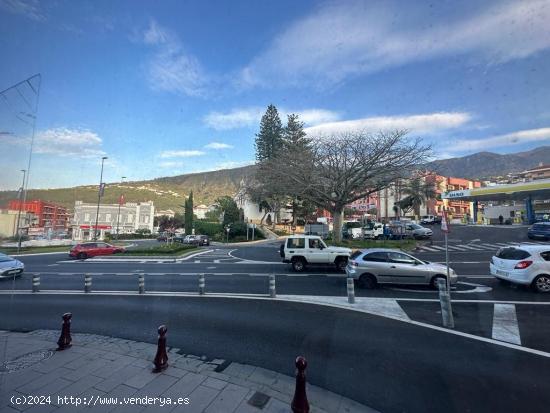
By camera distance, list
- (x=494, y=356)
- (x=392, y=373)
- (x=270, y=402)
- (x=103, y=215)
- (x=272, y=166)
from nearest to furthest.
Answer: (x=270, y=402), (x=392, y=373), (x=494, y=356), (x=272, y=166), (x=103, y=215)

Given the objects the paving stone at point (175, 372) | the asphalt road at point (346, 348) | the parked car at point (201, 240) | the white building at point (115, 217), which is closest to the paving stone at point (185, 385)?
the paving stone at point (175, 372)

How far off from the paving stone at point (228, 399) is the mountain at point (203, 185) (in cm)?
348

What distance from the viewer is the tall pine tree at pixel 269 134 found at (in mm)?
59219

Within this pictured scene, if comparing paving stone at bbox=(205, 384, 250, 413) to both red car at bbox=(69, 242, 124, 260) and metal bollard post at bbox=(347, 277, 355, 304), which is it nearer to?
metal bollard post at bbox=(347, 277, 355, 304)

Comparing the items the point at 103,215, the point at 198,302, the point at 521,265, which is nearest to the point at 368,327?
the point at 198,302

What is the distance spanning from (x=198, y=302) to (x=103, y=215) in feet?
307

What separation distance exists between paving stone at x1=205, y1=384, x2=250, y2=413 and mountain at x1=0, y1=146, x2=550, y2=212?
348 cm

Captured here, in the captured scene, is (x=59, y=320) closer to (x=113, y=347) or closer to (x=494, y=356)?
(x=113, y=347)

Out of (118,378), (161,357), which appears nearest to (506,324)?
(161,357)

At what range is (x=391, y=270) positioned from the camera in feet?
35.8

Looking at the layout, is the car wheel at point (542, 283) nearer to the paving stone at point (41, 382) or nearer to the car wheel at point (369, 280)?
the car wheel at point (369, 280)

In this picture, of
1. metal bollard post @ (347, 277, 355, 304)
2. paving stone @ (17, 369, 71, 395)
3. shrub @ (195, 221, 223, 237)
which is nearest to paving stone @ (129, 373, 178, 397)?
paving stone @ (17, 369, 71, 395)

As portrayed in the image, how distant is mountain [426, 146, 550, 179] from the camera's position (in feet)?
83.6

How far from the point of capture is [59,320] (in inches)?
319
